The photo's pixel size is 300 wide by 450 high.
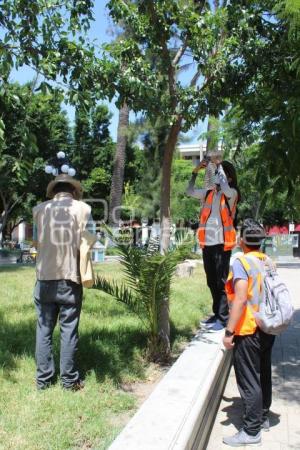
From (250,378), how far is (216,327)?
1.97 meters

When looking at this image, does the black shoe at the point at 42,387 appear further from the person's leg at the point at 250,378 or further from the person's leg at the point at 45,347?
the person's leg at the point at 250,378

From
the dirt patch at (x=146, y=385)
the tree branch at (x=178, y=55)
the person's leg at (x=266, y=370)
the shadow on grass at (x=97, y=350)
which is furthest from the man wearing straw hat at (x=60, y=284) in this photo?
the tree branch at (x=178, y=55)

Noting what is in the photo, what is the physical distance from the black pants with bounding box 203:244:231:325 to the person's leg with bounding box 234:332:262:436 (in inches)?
74.1

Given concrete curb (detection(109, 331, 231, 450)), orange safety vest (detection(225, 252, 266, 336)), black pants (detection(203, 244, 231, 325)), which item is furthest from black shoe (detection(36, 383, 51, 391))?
black pants (detection(203, 244, 231, 325))

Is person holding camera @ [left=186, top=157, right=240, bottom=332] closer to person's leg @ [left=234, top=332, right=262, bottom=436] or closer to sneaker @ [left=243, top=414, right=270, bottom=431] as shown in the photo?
sneaker @ [left=243, top=414, right=270, bottom=431]

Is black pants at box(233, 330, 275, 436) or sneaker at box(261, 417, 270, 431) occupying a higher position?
black pants at box(233, 330, 275, 436)

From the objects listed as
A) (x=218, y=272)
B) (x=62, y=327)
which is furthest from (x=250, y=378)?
(x=218, y=272)

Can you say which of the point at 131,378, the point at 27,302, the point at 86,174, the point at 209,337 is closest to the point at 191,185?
the point at 209,337

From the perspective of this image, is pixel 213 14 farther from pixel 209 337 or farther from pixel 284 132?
pixel 209 337

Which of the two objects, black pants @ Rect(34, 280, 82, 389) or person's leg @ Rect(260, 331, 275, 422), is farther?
black pants @ Rect(34, 280, 82, 389)

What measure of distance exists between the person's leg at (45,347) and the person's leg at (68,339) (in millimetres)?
94

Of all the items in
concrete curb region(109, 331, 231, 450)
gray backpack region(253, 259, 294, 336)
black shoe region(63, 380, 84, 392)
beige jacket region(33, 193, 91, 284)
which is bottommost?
black shoe region(63, 380, 84, 392)

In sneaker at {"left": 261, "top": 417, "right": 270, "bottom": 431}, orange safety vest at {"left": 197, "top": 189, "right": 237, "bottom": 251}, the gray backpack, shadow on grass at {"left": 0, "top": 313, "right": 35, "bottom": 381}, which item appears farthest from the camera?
orange safety vest at {"left": 197, "top": 189, "right": 237, "bottom": 251}

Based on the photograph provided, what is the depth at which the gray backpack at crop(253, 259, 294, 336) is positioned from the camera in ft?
12.6
